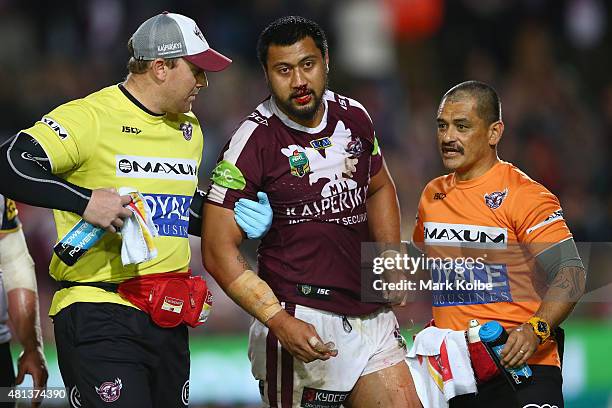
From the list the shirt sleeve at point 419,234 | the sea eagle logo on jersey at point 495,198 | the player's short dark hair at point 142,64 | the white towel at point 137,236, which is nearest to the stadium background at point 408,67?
the shirt sleeve at point 419,234

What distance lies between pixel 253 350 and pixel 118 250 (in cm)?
92

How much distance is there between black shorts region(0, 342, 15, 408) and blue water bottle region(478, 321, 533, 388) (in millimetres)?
2436

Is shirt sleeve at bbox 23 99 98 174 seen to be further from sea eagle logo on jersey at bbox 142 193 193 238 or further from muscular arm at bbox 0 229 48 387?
muscular arm at bbox 0 229 48 387

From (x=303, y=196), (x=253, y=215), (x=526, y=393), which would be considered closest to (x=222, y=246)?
(x=253, y=215)

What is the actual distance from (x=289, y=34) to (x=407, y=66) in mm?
8809

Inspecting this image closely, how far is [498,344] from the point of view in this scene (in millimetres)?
5266

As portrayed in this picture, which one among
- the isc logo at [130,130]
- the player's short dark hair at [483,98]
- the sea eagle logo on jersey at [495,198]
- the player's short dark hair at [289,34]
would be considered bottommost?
the sea eagle logo on jersey at [495,198]

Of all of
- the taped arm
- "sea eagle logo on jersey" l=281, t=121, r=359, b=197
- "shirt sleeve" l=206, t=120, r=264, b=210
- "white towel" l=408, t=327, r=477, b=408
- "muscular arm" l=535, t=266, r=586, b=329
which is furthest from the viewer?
"sea eagle logo on jersey" l=281, t=121, r=359, b=197

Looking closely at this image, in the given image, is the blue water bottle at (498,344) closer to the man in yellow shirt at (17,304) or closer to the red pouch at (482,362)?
the red pouch at (482,362)

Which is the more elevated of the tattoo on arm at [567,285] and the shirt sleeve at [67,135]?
the shirt sleeve at [67,135]

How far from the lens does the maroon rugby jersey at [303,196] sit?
5.71 m

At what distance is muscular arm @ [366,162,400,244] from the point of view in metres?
6.16

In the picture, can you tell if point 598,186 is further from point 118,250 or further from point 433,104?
point 118,250

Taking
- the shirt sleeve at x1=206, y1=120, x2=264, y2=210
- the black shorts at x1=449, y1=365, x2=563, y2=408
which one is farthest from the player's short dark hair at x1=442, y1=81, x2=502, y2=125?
the black shorts at x1=449, y1=365, x2=563, y2=408
